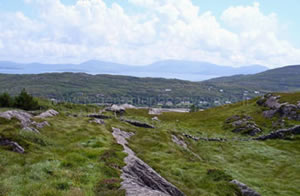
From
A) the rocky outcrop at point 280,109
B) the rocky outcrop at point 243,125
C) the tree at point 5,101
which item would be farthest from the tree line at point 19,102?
the rocky outcrop at point 280,109

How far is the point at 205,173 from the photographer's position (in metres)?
25.5

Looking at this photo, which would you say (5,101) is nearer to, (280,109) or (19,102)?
(19,102)

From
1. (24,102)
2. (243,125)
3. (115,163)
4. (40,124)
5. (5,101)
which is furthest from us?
(24,102)

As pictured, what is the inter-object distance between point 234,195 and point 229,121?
77.1 m

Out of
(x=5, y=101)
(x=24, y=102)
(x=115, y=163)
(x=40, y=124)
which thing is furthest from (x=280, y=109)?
(x=5, y=101)

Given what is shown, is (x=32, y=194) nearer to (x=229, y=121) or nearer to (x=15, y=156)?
(x=15, y=156)

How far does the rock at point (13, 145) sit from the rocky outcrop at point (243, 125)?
72.2 m

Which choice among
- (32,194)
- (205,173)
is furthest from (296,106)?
(32,194)

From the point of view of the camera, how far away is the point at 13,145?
59.9 feet

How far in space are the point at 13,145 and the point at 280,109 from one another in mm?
96049

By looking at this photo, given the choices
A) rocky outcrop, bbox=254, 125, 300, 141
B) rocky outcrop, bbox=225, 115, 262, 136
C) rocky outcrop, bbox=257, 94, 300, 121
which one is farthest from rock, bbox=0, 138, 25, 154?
rocky outcrop, bbox=257, 94, 300, 121

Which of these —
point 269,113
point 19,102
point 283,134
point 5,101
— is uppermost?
point 5,101

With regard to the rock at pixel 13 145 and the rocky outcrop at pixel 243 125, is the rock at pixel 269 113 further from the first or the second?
the rock at pixel 13 145

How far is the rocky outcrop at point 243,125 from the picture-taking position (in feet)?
246
